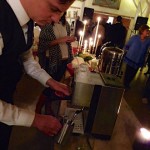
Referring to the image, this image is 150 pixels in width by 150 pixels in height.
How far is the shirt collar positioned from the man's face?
0.03m

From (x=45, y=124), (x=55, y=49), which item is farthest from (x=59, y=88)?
(x=55, y=49)

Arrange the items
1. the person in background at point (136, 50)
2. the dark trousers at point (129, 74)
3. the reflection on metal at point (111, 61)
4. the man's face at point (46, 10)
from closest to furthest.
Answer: the man's face at point (46, 10)
the reflection on metal at point (111, 61)
the person in background at point (136, 50)
the dark trousers at point (129, 74)

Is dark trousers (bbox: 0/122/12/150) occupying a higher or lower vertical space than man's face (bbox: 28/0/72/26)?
lower

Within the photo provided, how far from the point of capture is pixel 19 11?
0.98 metres

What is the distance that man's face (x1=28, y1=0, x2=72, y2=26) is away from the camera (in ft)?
3.00

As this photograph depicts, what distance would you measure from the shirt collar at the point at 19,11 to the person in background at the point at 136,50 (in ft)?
12.7

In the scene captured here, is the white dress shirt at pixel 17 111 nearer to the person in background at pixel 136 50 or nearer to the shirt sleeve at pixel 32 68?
the shirt sleeve at pixel 32 68

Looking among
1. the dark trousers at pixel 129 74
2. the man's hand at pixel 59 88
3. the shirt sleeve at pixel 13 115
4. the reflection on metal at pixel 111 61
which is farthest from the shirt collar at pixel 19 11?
the dark trousers at pixel 129 74

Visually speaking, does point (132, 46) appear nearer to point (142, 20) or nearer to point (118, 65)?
point (118, 65)

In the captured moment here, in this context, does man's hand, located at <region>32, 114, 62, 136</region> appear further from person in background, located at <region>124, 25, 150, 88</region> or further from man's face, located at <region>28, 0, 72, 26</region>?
person in background, located at <region>124, 25, 150, 88</region>

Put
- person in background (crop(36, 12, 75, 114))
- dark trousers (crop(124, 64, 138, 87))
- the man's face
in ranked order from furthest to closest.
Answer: dark trousers (crop(124, 64, 138, 87)) < person in background (crop(36, 12, 75, 114)) < the man's face

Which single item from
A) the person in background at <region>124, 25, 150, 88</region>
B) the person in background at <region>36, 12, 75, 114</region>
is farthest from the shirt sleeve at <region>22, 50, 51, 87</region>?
the person in background at <region>124, 25, 150, 88</region>

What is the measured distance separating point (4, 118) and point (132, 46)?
4040 mm

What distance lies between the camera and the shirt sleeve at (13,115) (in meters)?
0.96
